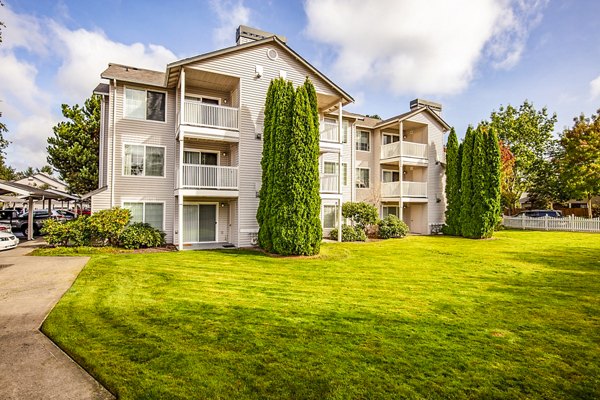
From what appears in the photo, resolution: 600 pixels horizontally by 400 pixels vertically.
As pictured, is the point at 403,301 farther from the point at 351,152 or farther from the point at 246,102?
the point at 351,152

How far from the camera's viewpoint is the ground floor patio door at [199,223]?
51.6 feet

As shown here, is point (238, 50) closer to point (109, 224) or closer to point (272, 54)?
point (272, 54)

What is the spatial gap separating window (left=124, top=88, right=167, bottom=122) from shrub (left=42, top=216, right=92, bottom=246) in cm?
549

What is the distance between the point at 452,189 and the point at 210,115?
17051 millimetres

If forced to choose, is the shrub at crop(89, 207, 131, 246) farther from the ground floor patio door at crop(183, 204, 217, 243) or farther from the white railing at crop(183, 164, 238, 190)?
the white railing at crop(183, 164, 238, 190)

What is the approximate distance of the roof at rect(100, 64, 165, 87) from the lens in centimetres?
1447

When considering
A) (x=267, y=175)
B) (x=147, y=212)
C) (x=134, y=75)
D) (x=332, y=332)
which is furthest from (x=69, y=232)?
(x=332, y=332)

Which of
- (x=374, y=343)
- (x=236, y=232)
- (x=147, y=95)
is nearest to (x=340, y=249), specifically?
(x=236, y=232)

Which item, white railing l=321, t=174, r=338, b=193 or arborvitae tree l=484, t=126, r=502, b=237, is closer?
white railing l=321, t=174, r=338, b=193

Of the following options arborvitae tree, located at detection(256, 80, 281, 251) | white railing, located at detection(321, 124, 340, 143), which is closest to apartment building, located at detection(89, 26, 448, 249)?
white railing, located at detection(321, 124, 340, 143)

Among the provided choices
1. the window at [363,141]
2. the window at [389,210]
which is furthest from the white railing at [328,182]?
the window at [389,210]

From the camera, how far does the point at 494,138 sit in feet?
65.3

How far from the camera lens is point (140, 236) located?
45.4ft

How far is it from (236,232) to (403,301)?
10077 mm
